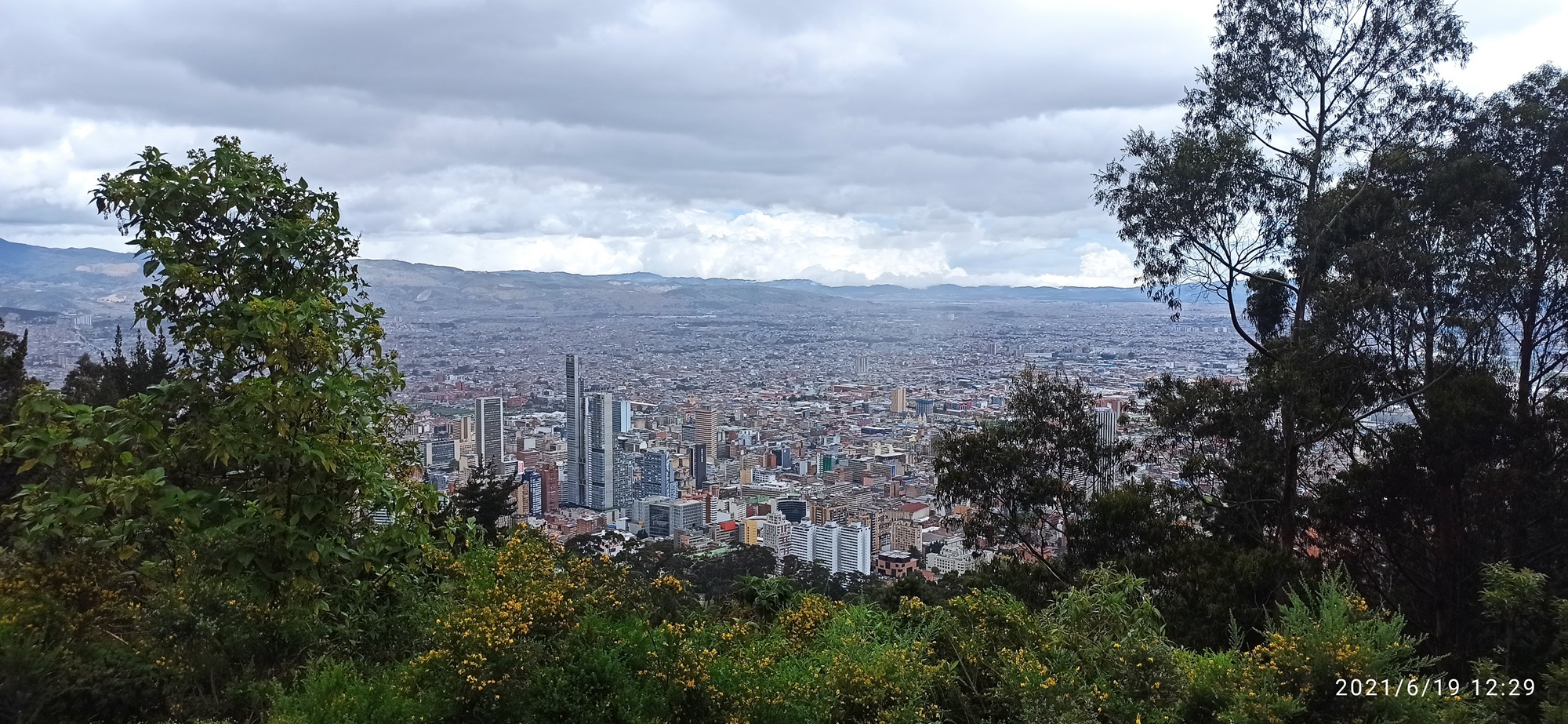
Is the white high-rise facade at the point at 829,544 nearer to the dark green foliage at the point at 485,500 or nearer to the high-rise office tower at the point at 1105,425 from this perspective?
the dark green foliage at the point at 485,500

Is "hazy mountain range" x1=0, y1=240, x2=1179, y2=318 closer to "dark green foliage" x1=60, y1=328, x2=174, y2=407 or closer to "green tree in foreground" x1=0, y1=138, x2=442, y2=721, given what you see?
"dark green foliage" x1=60, y1=328, x2=174, y2=407

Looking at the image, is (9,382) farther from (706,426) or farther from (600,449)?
(706,426)

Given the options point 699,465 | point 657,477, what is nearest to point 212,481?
point 657,477

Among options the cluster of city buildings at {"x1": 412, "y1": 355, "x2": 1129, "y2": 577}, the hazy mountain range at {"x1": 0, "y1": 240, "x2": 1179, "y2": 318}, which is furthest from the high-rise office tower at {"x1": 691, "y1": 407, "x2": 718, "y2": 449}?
the hazy mountain range at {"x1": 0, "y1": 240, "x2": 1179, "y2": 318}

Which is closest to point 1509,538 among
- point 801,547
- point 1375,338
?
point 1375,338

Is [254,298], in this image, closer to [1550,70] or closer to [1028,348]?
[1550,70]

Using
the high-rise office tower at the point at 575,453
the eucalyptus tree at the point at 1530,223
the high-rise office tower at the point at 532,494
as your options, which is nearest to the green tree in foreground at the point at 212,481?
the eucalyptus tree at the point at 1530,223
